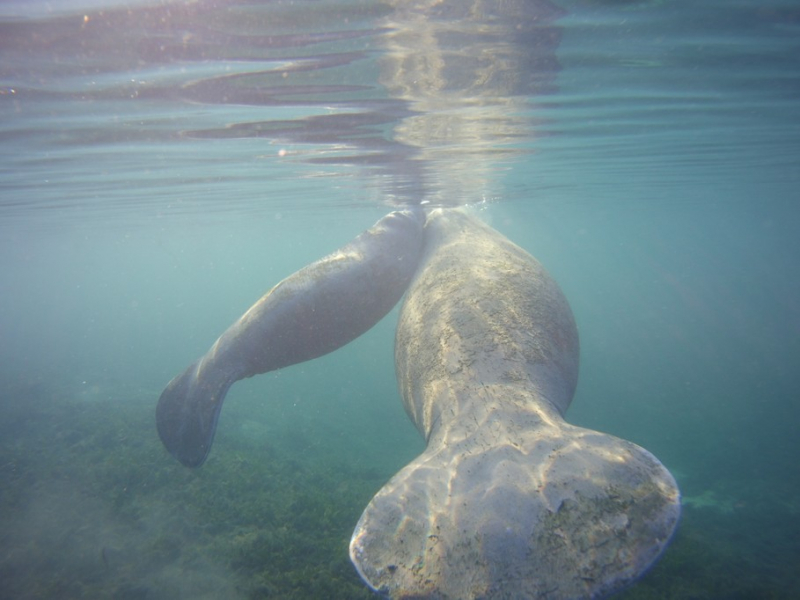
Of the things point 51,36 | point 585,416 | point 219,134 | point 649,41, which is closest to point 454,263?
point 649,41

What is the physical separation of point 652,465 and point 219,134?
10666 mm

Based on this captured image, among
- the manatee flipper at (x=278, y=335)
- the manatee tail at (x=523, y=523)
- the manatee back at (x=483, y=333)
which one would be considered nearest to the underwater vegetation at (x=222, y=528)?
the manatee flipper at (x=278, y=335)

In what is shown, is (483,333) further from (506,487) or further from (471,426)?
A: (506,487)

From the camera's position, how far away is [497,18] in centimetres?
554

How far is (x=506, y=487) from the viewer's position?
106 inches

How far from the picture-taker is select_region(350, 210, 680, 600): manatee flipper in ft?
7.59

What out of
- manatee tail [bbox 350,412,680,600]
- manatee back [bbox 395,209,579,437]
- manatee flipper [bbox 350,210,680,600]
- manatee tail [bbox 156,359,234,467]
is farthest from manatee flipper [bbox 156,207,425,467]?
manatee tail [bbox 350,412,680,600]

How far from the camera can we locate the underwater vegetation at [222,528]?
276 inches

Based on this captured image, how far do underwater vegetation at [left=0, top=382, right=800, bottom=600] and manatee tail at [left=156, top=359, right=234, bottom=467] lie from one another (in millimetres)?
2952

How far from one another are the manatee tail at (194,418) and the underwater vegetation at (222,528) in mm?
2952

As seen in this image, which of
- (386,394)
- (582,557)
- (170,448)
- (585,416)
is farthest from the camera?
(386,394)

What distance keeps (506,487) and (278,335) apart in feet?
11.3

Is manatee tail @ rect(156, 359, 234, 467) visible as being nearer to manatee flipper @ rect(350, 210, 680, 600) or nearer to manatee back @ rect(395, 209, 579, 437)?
manatee back @ rect(395, 209, 579, 437)

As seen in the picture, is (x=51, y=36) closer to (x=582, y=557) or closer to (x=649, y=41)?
A: (x=582, y=557)
